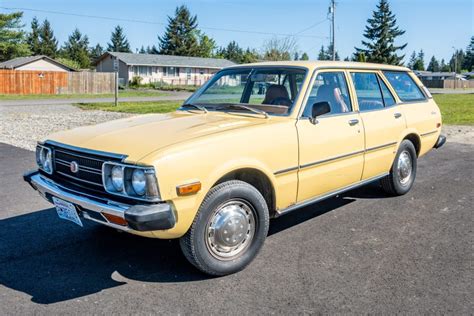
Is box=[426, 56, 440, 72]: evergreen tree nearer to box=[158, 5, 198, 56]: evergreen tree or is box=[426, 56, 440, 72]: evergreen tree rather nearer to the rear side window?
box=[158, 5, 198, 56]: evergreen tree

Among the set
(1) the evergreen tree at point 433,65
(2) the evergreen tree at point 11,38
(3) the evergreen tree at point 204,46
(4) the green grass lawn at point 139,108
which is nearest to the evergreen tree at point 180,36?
(3) the evergreen tree at point 204,46

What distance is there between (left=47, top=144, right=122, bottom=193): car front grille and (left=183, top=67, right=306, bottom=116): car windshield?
1642 millimetres

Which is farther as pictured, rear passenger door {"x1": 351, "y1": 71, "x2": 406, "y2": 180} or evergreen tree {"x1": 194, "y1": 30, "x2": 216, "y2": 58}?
evergreen tree {"x1": 194, "y1": 30, "x2": 216, "y2": 58}

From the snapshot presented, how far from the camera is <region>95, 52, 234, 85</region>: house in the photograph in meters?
60.7

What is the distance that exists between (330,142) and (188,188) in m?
1.80

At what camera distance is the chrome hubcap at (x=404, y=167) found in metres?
6.04

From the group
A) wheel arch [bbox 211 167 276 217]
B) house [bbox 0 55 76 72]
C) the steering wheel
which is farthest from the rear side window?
house [bbox 0 55 76 72]

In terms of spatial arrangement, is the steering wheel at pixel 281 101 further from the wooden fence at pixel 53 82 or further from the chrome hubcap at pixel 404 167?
the wooden fence at pixel 53 82

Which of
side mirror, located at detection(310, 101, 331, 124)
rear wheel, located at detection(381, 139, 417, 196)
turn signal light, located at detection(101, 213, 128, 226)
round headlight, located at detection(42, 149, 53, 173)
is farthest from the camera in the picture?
rear wheel, located at detection(381, 139, 417, 196)

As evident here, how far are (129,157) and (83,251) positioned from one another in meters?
1.41

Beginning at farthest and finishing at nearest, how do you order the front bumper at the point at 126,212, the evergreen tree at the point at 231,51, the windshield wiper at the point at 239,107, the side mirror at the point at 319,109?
the evergreen tree at the point at 231,51 → the windshield wiper at the point at 239,107 → the side mirror at the point at 319,109 → the front bumper at the point at 126,212

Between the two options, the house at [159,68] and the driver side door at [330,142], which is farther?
the house at [159,68]

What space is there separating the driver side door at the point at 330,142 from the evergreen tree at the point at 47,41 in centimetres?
8285

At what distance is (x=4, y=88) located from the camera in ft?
128
